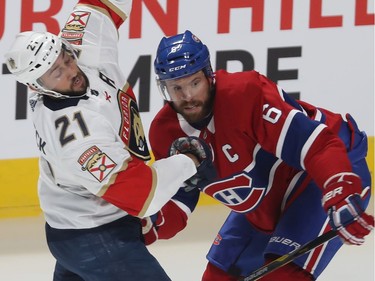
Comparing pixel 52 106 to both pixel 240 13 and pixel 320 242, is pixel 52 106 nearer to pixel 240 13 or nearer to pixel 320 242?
pixel 320 242

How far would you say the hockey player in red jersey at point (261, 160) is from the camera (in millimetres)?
3486

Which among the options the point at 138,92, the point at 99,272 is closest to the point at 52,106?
the point at 99,272

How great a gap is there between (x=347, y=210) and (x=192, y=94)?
59cm

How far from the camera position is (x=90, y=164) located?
3385 millimetres

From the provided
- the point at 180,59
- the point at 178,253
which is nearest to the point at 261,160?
the point at 180,59

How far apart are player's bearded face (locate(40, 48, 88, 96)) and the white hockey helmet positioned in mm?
19

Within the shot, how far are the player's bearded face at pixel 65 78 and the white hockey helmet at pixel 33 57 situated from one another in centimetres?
2

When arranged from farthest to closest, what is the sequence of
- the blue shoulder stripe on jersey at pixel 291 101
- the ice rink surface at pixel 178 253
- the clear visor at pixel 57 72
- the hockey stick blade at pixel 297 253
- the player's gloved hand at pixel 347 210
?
the ice rink surface at pixel 178 253
the blue shoulder stripe on jersey at pixel 291 101
the hockey stick blade at pixel 297 253
the clear visor at pixel 57 72
the player's gloved hand at pixel 347 210

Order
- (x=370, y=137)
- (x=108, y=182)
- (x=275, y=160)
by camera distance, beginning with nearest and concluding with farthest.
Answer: (x=108, y=182), (x=275, y=160), (x=370, y=137)

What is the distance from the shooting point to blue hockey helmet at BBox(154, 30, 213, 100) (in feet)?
11.5

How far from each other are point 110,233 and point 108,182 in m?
0.23

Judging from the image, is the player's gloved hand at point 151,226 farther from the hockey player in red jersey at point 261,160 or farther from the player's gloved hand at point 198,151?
the player's gloved hand at point 198,151

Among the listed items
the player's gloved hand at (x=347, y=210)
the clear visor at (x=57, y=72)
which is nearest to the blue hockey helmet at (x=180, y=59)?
the clear visor at (x=57, y=72)

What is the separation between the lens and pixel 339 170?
3.44 meters
